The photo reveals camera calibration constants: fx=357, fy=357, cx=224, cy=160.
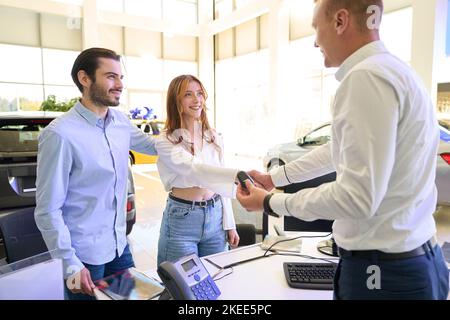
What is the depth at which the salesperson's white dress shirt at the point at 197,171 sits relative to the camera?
1803 mm

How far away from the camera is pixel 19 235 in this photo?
1.75 m

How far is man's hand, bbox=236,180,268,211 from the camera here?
117 centimetres

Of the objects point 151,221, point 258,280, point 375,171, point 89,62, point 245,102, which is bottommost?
point 151,221

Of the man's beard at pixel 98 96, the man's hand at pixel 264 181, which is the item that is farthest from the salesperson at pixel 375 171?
the man's beard at pixel 98 96

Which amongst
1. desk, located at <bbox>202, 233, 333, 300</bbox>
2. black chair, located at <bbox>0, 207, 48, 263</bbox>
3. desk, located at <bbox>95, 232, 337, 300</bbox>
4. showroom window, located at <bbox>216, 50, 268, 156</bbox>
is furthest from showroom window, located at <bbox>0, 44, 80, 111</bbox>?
desk, located at <bbox>202, 233, 333, 300</bbox>

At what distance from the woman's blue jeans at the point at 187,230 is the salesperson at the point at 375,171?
847 millimetres

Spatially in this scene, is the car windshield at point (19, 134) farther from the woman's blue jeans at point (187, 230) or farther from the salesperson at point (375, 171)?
the salesperson at point (375, 171)

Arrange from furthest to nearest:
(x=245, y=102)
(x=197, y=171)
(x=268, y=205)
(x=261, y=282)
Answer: (x=245, y=102) → (x=197, y=171) → (x=261, y=282) → (x=268, y=205)

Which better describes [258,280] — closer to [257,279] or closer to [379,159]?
[257,279]

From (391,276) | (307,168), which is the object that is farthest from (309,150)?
(391,276)

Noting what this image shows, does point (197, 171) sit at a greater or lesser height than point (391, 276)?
greater

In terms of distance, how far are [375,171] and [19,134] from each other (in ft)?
9.22
